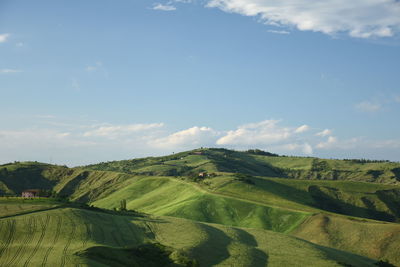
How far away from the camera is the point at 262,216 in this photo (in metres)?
158

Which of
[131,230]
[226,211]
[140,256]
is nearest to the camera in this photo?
[140,256]

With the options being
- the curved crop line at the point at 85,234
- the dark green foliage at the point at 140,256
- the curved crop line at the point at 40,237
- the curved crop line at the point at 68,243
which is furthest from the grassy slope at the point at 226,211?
the dark green foliage at the point at 140,256

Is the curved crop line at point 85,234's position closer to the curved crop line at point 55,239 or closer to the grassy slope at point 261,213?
the curved crop line at point 55,239

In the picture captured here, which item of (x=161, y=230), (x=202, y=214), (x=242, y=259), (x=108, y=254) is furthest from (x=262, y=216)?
(x=108, y=254)

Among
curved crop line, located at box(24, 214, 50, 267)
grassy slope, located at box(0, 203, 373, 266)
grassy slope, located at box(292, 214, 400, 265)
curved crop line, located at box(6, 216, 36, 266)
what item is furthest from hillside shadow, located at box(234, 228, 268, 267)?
curved crop line, located at box(6, 216, 36, 266)

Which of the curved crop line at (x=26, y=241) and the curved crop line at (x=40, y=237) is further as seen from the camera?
the curved crop line at (x=40, y=237)

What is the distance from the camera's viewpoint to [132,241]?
292ft

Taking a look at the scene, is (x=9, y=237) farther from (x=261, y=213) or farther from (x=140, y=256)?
(x=261, y=213)

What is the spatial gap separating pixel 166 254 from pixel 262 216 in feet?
282

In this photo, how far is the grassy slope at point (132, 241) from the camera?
69.4 m

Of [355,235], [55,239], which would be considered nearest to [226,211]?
[355,235]

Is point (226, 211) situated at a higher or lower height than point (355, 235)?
higher

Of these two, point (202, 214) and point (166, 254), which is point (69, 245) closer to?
point (166, 254)

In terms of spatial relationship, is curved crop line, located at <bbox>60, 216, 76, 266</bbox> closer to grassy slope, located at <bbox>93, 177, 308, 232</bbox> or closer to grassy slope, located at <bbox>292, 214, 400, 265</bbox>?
grassy slope, located at <bbox>93, 177, 308, 232</bbox>
